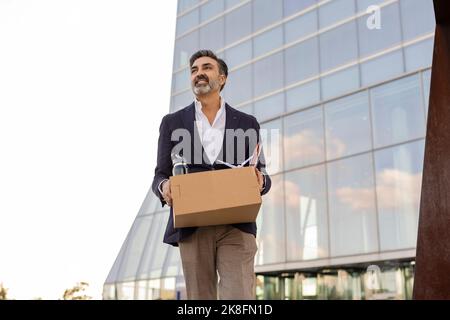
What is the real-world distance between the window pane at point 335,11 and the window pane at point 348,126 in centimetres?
261

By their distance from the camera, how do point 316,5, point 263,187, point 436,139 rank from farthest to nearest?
point 316,5, point 436,139, point 263,187

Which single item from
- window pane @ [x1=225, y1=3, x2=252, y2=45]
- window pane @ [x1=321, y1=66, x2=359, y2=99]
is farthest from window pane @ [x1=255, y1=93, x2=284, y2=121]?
window pane @ [x1=225, y1=3, x2=252, y2=45]

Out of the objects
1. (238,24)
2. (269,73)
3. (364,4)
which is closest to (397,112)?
(364,4)

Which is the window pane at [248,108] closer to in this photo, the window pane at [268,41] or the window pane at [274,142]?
the window pane at [274,142]

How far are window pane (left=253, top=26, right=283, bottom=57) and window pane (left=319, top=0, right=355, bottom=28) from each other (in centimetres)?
165

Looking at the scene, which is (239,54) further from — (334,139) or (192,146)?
(192,146)

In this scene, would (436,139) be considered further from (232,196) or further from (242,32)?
(242,32)

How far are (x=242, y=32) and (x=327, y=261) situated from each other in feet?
29.0

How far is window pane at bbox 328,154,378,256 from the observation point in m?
15.4

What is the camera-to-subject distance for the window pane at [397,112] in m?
15.4

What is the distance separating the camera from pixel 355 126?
16.6 meters

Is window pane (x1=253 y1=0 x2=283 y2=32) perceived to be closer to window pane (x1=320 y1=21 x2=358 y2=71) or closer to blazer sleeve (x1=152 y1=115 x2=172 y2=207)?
window pane (x1=320 y1=21 x2=358 y2=71)

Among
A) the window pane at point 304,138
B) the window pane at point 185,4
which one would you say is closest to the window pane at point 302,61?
the window pane at point 304,138
